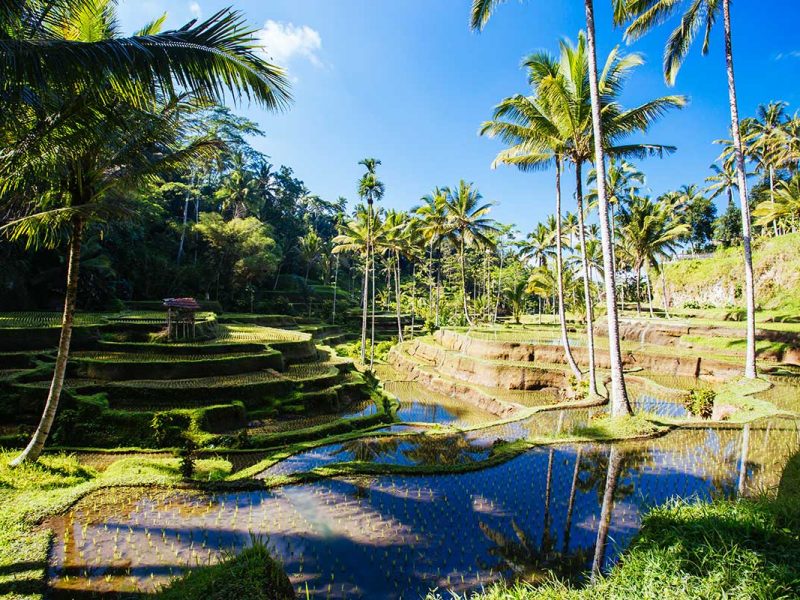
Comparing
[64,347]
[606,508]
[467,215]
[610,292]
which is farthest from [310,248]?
[606,508]

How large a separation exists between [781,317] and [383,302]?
36.7 metres

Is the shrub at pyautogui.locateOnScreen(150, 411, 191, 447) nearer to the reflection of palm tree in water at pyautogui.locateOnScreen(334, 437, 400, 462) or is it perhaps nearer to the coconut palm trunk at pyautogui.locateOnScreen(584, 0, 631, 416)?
the reflection of palm tree in water at pyautogui.locateOnScreen(334, 437, 400, 462)

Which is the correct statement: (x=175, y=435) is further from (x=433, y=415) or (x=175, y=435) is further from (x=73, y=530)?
(x=433, y=415)

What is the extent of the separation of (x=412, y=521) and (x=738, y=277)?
131ft

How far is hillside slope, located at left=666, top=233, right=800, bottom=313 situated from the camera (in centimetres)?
2851

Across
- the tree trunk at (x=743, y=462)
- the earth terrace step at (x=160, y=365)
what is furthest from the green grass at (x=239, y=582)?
the earth terrace step at (x=160, y=365)

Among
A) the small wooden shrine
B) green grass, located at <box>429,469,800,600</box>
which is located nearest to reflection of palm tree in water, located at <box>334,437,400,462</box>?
green grass, located at <box>429,469,800,600</box>

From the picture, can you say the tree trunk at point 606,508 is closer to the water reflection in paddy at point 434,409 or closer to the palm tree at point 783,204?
the water reflection in paddy at point 434,409

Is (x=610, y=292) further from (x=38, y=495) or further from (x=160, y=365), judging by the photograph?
(x=160, y=365)

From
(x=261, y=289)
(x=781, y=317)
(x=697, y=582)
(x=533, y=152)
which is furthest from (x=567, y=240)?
(x=697, y=582)

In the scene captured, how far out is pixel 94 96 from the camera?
5.44 m

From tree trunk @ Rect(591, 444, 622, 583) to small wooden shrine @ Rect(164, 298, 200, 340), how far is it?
54.4 feet

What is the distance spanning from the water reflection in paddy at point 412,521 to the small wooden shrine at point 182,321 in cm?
1229

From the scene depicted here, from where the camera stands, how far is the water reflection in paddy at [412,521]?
494 cm
